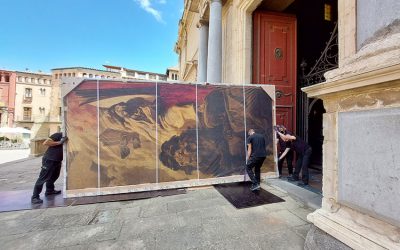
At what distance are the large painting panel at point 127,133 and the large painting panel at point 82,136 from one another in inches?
6.1

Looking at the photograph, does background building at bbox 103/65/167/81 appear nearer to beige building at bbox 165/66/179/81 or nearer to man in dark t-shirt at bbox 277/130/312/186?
beige building at bbox 165/66/179/81

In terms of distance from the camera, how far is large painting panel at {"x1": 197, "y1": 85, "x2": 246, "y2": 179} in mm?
4812

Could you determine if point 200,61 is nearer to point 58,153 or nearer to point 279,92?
point 279,92

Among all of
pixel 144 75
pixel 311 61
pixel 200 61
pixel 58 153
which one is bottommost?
pixel 58 153

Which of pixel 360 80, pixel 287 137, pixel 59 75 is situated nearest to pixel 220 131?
pixel 287 137

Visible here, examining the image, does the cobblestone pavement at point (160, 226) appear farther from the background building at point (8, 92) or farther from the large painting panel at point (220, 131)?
the background building at point (8, 92)

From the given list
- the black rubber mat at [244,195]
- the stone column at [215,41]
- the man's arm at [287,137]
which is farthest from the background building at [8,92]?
the man's arm at [287,137]

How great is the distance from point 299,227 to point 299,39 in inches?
293

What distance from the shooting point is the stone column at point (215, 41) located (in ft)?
24.0

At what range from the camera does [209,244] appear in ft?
7.95

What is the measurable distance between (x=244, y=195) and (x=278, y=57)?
4558 millimetres

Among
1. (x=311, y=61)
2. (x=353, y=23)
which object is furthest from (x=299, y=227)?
(x=311, y=61)

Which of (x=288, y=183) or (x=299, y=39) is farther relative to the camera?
(x=299, y=39)

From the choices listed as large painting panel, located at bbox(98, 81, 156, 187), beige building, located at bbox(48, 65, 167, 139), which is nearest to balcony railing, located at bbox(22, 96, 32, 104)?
beige building, located at bbox(48, 65, 167, 139)
